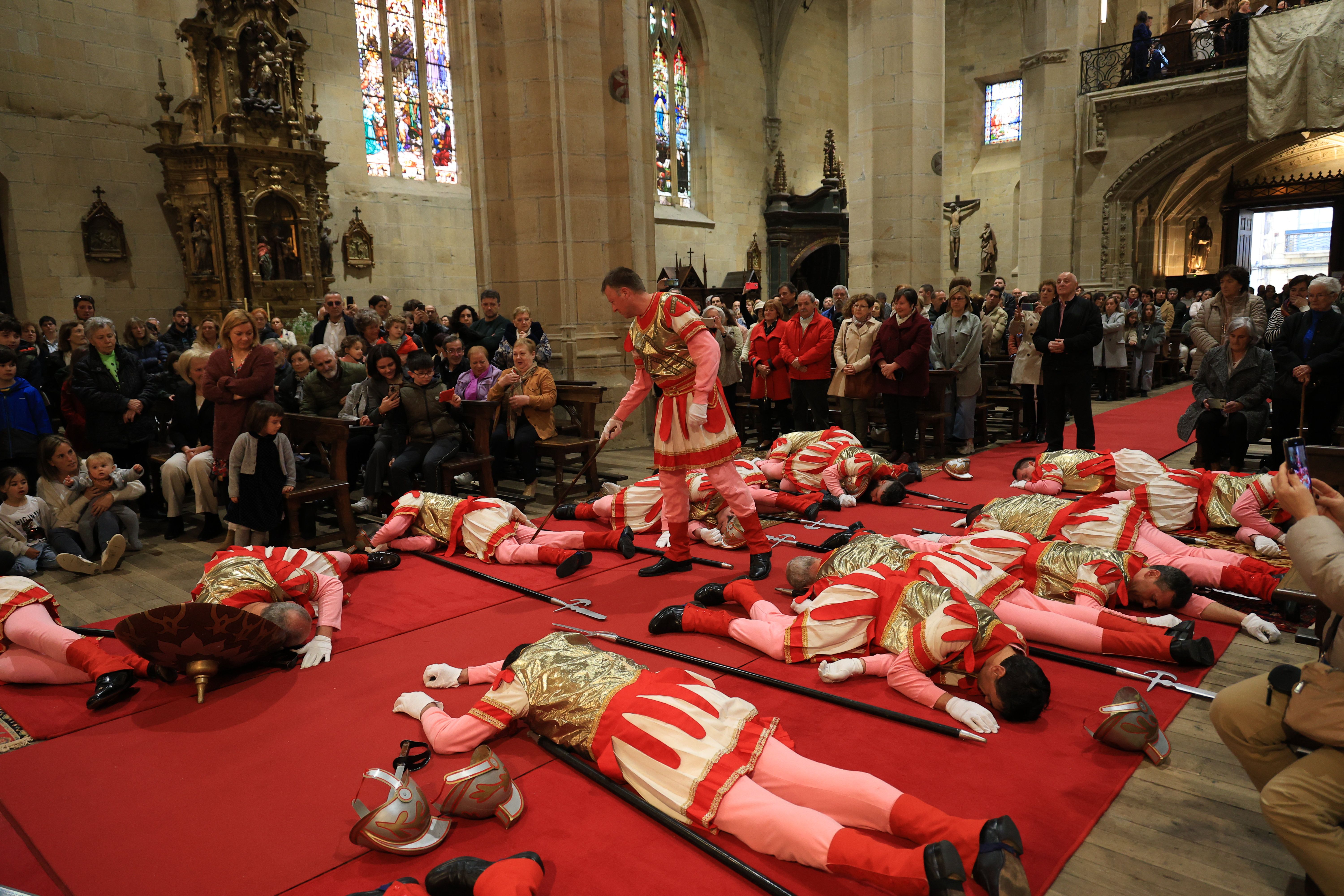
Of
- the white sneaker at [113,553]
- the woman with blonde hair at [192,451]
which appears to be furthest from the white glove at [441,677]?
the white sneaker at [113,553]

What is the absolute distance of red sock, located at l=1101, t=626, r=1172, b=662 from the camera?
3494mm

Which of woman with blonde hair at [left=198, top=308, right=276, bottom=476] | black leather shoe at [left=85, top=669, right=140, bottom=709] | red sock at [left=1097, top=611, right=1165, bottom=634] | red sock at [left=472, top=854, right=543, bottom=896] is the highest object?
woman with blonde hair at [left=198, top=308, right=276, bottom=476]

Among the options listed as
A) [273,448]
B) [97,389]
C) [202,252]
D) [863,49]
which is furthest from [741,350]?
[202,252]

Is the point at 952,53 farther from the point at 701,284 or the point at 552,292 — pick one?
the point at 552,292

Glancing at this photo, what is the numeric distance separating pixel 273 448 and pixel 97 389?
2143 millimetres

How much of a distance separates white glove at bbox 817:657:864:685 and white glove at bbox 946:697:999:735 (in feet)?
1.39

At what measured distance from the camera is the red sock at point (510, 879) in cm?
205

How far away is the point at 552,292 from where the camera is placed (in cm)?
941

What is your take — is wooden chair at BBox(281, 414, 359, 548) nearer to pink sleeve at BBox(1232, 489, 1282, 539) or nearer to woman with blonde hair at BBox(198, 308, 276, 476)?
woman with blonde hair at BBox(198, 308, 276, 476)

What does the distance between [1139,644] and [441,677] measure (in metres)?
3.05

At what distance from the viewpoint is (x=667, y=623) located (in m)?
4.03

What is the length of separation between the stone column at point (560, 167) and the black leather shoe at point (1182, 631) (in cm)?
664

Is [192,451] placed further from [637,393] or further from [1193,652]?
[1193,652]

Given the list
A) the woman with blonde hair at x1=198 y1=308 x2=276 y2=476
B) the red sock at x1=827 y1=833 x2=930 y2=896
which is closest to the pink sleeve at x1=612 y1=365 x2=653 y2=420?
the woman with blonde hair at x1=198 y1=308 x2=276 y2=476
